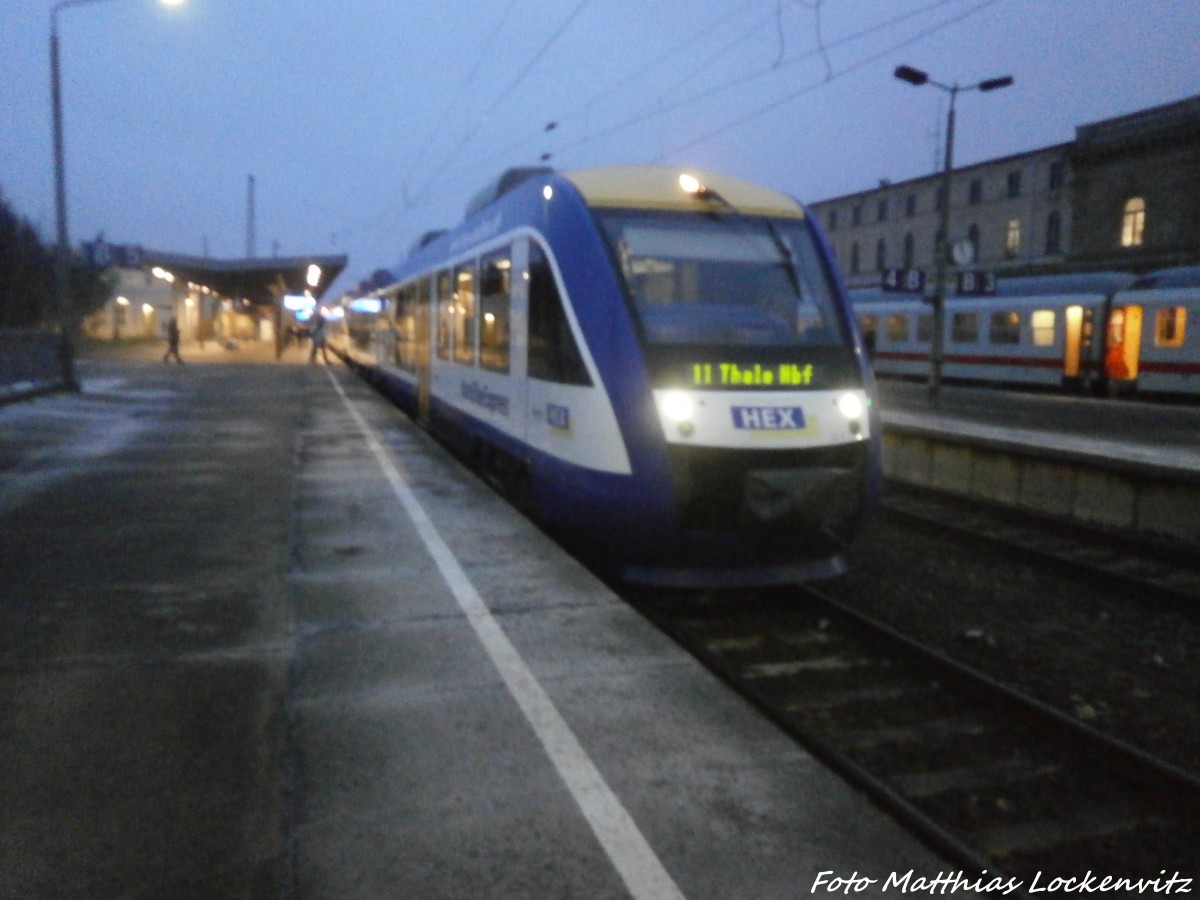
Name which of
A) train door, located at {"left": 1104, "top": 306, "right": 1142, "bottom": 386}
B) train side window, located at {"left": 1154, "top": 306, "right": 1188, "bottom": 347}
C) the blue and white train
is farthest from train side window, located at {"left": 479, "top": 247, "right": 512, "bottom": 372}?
train door, located at {"left": 1104, "top": 306, "right": 1142, "bottom": 386}

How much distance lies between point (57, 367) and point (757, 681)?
742 inches

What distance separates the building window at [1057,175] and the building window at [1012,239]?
2883 millimetres

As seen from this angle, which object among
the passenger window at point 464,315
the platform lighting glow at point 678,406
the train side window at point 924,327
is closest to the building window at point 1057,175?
the train side window at point 924,327

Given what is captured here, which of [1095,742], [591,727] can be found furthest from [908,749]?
[591,727]

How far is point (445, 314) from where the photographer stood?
11.9 metres

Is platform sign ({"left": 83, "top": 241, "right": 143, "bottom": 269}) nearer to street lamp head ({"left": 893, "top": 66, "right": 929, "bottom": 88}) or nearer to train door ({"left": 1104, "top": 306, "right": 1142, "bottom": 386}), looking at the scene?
street lamp head ({"left": 893, "top": 66, "right": 929, "bottom": 88})

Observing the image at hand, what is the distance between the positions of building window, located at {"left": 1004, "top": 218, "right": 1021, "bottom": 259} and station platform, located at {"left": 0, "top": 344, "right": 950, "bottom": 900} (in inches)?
1962

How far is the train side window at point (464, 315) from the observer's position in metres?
10.1

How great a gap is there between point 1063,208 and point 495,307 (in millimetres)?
46296

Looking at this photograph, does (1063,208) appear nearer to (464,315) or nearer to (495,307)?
(464,315)

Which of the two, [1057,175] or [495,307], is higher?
[1057,175]

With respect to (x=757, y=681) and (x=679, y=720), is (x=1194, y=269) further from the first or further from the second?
(x=679, y=720)

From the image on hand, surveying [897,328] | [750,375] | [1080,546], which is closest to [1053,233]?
[897,328]

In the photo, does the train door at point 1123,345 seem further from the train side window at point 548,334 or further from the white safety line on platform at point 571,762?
the white safety line on platform at point 571,762
